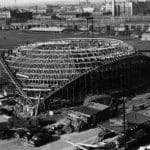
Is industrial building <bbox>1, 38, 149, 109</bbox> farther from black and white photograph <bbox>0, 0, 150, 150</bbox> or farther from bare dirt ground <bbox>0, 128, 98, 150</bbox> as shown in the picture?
bare dirt ground <bbox>0, 128, 98, 150</bbox>

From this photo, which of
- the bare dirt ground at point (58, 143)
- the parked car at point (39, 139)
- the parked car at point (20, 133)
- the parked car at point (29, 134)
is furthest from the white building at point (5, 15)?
the parked car at point (39, 139)

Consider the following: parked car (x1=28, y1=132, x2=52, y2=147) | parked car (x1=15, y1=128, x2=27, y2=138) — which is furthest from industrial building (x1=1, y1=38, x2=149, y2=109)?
parked car (x1=28, y1=132, x2=52, y2=147)

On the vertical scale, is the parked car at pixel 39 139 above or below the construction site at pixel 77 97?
below

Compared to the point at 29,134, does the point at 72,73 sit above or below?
above

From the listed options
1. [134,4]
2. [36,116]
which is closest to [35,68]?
[36,116]

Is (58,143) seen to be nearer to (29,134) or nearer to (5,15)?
(29,134)

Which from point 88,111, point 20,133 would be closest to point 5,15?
point 88,111

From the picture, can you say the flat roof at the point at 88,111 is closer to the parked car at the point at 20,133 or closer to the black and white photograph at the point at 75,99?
the black and white photograph at the point at 75,99

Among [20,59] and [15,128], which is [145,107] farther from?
[20,59]
